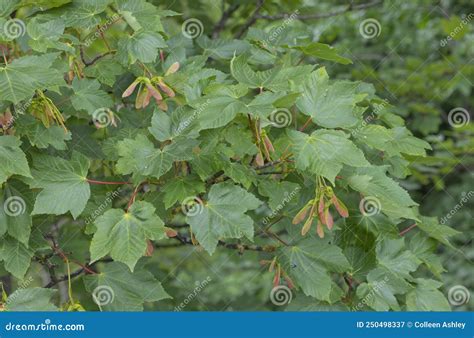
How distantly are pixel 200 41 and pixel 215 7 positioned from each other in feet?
3.88

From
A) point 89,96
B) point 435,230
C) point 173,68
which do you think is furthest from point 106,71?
point 435,230

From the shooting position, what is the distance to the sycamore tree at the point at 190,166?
1904mm

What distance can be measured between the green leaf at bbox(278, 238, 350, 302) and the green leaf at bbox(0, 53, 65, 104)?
799 millimetres

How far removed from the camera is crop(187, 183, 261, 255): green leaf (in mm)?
1900

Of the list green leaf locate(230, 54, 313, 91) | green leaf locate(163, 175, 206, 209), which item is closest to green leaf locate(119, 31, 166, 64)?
green leaf locate(230, 54, 313, 91)

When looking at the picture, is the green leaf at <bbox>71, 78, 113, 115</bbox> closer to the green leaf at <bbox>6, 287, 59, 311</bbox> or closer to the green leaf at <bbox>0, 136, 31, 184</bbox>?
the green leaf at <bbox>0, 136, 31, 184</bbox>

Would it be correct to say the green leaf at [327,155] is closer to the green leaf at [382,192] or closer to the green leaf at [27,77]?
the green leaf at [382,192]

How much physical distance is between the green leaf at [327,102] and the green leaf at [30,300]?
859mm

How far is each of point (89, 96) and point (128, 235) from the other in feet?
1.65

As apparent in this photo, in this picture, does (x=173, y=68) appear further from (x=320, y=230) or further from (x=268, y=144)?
(x=320, y=230)

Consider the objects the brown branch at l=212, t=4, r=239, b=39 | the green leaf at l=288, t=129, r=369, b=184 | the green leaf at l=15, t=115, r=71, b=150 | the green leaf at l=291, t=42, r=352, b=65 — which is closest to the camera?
the green leaf at l=288, t=129, r=369, b=184

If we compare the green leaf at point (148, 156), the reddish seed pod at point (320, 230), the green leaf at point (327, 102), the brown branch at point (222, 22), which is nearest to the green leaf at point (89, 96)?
the green leaf at point (148, 156)

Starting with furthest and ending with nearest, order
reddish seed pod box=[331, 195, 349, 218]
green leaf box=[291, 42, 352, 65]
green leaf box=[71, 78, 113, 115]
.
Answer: green leaf box=[291, 42, 352, 65] → green leaf box=[71, 78, 113, 115] → reddish seed pod box=[331, 195, 349, 218]

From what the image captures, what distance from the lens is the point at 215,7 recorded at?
147 inches
